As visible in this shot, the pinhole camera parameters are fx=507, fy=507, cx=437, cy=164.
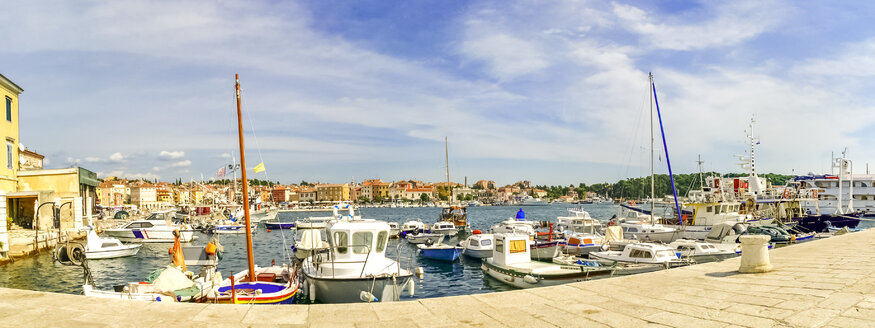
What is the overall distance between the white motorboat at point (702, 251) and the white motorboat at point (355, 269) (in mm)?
15572

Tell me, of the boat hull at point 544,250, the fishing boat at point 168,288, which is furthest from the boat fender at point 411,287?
the boat hull at point 544,250

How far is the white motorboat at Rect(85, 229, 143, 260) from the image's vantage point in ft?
109

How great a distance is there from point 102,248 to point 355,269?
26.5 metres

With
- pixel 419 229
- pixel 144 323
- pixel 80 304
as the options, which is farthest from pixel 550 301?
pixel 419 229

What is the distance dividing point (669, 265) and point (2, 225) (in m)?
→ 33.2

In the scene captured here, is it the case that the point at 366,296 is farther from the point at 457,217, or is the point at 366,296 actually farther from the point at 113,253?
the point at 457,217

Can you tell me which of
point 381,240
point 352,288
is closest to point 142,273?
point 381,240

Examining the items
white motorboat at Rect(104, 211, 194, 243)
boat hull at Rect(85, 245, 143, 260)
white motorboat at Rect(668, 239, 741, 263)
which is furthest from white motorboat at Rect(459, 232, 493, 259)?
white motorboat at Rect(104, 211, 194, 243)

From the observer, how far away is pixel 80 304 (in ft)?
23.9

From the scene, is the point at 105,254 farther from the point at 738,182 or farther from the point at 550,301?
the point at 738,182

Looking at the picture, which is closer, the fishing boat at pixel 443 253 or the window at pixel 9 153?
the fishing boat at pixel 443 253

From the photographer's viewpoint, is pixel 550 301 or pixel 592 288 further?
pixel 592 288

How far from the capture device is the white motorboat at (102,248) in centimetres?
3319

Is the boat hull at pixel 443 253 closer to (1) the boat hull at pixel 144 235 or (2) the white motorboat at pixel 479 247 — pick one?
(2) the white motorboat at pixel 479 247
